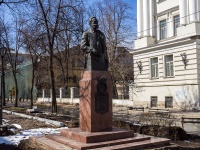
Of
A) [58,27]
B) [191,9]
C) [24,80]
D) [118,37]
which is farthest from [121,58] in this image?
[24,80]

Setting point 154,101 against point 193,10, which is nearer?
point 193,10

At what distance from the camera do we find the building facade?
2564 cm

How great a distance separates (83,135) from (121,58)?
33.7 m

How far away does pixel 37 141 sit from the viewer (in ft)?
30.3

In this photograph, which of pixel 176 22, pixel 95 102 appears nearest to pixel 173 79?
pixel 176 22

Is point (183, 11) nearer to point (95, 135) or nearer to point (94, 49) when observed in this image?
point (94, 49)

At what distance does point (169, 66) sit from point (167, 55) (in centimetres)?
107

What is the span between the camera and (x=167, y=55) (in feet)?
93.8

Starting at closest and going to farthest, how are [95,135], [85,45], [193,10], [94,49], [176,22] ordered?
[95,135] → [94,49] → [85,45] → [193,10] → [176,22]

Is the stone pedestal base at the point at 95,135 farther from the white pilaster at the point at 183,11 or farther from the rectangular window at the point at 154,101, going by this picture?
the rectangular window at the point at 154,101

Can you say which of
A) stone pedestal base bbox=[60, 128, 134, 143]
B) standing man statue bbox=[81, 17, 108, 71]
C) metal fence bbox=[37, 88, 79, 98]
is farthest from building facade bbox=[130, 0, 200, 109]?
stone pedestal base bbox=[60, 128, 134, 143]

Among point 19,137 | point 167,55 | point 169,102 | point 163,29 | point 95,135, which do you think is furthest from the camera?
point 163,29

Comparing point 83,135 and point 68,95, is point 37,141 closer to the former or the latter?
point 83,135

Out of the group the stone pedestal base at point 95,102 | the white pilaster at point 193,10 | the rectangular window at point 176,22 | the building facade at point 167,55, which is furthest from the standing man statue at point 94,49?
the rectangular window at point 176,22
